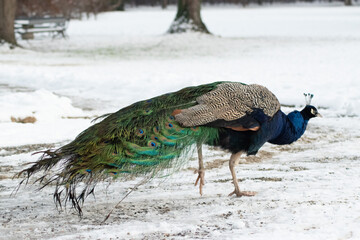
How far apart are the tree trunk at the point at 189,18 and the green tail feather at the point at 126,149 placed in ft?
55.3

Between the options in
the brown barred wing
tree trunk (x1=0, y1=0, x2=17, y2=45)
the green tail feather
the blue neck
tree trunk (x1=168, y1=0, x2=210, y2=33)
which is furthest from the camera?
tree trunk (x1=168, y1=0, x2=210, y2=33)

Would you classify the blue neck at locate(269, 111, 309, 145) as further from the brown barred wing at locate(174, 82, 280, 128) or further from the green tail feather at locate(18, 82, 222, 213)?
the green tail feather at locate(18, 82, 222, 213)

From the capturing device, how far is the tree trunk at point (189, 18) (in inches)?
832

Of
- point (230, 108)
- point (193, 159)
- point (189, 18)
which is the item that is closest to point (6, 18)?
point (189, 18)

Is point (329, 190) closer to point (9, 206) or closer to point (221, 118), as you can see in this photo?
point (221, 118)

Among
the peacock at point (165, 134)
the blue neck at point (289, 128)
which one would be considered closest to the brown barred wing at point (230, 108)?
the peacock at point (165, 134)

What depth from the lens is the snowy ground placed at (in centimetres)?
423

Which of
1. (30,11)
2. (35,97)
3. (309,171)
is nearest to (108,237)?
(309,171)

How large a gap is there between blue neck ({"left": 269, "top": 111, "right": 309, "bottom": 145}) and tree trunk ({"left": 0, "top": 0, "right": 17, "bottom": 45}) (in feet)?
46.0

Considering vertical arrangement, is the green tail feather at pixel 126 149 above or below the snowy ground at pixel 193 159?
above

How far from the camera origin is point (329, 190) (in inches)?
195

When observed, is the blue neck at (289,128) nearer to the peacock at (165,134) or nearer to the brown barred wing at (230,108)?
the peacock at (165,134)

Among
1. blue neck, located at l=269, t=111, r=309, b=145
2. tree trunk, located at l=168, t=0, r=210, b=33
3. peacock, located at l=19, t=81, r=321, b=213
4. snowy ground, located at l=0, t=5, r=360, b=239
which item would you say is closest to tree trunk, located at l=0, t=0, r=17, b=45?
snowy ground, located at l=0, t=5, r=360, b=239

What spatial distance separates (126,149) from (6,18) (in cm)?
1425
